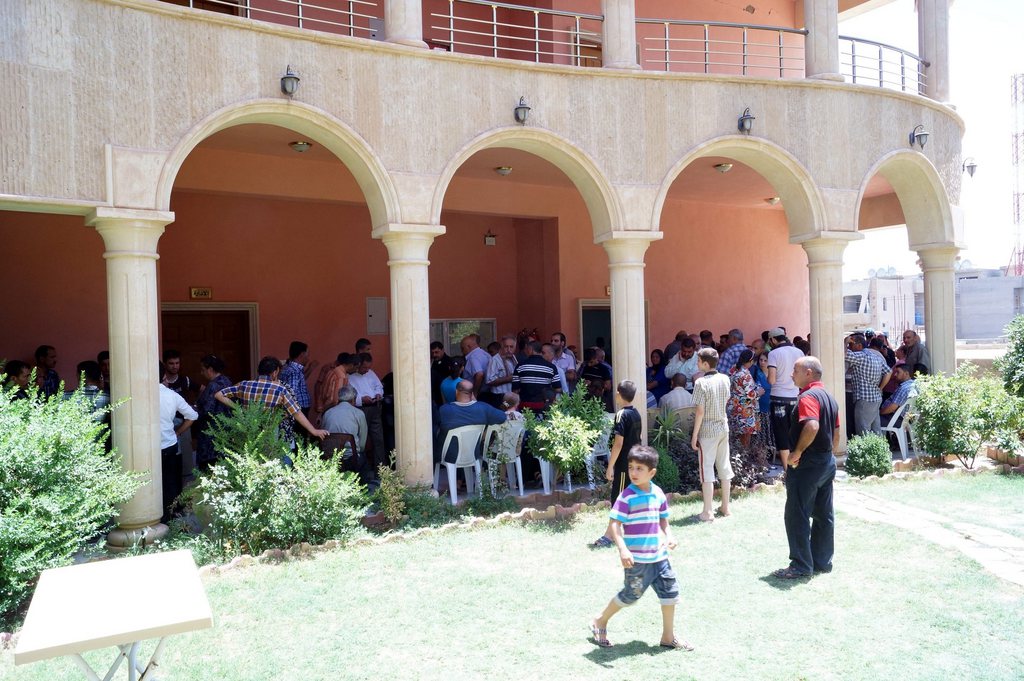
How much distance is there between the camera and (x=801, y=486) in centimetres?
649

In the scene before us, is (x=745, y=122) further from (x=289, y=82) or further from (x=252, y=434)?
(x=252, y=434)

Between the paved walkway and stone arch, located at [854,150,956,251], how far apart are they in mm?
5096

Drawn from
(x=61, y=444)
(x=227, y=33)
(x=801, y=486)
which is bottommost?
(x=801, y=486)

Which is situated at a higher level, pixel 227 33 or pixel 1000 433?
pixel 227 33

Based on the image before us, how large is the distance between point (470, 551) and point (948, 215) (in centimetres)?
928

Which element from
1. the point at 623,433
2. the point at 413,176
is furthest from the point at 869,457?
the point at 413,176

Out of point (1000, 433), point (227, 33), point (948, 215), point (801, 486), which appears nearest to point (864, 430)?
point (1000, 433)

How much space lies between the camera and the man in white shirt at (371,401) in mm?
9664

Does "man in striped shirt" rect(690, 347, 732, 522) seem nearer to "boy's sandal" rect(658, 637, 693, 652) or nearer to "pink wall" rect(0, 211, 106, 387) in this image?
"boy's sandal" rect(658, 637, 693, 652)

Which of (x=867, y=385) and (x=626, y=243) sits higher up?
(x=626, y=243)

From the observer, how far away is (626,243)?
9.82 metres

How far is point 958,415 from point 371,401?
7.24m

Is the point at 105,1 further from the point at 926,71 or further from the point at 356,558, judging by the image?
the point at 926,71

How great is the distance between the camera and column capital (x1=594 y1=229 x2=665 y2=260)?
974 cm
